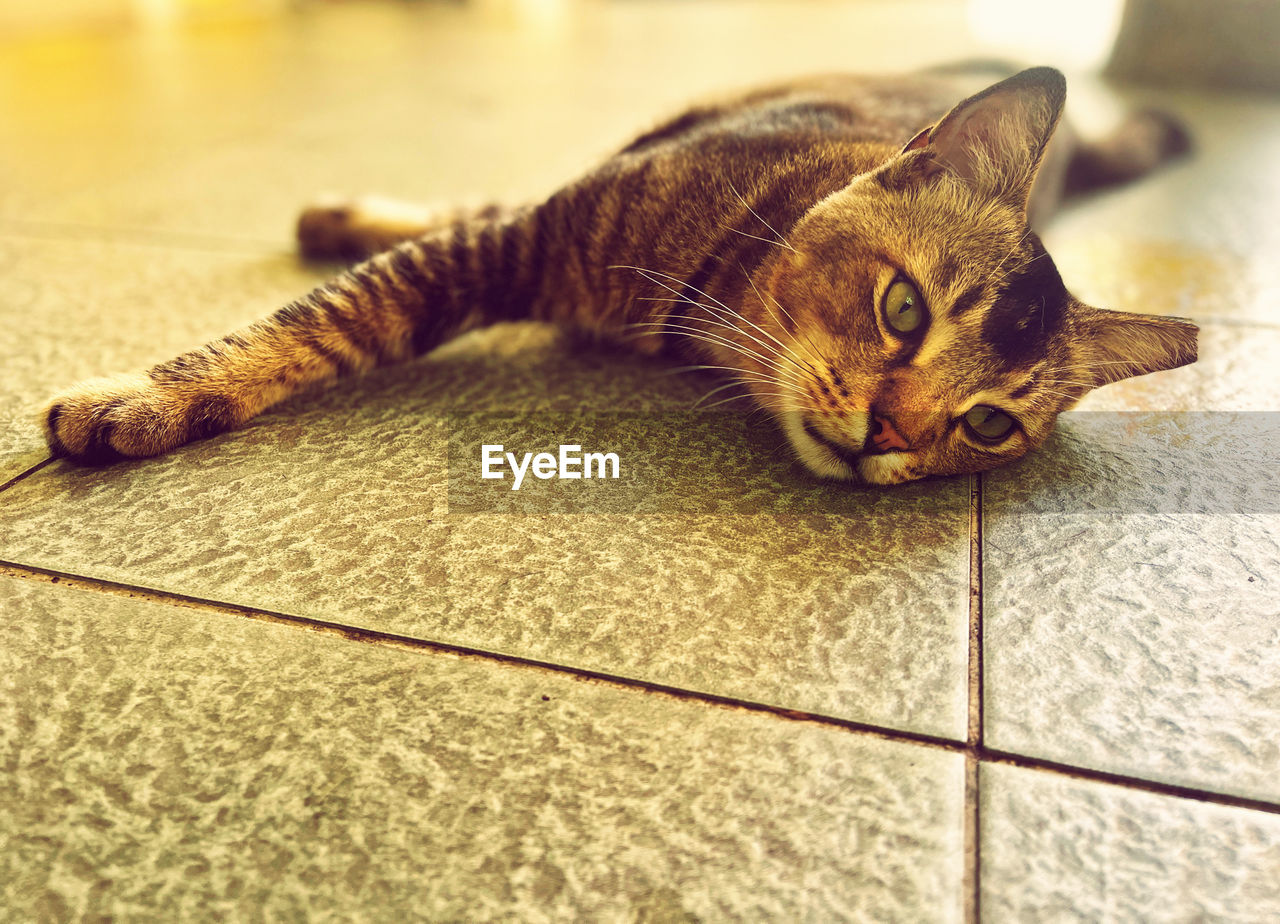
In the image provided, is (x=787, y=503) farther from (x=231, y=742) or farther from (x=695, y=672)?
(x=231, y=742)

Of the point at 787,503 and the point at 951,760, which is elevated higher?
the point at 787,503

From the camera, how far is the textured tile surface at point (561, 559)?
1.07m

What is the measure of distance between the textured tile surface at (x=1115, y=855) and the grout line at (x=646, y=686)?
1cm

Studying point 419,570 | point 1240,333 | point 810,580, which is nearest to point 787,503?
point 810,580

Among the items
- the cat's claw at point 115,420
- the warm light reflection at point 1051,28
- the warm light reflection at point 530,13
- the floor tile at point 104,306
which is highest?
the warm light reflection at point 530,13

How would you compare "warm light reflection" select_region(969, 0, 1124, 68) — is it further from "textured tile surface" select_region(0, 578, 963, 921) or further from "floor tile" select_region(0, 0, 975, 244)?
"textured tile surface" select_region(0, 578, 963, 921)

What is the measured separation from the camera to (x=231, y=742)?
94 centimetres

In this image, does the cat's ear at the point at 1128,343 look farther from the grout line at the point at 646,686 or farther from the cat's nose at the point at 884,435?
the grout line at the point at 646,686

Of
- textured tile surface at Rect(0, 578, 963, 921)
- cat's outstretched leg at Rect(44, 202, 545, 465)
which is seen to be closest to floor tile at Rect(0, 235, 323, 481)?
cat's outstretched leg at Rect(44, 202, 545, 465)

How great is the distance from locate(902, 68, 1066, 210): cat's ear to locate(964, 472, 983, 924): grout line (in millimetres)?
535

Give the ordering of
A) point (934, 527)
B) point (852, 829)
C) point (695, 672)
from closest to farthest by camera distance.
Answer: point (852, 829), point (695, 672), point (934, 527)

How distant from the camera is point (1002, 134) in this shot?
4.53 feet

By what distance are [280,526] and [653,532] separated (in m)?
0.52
